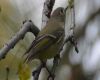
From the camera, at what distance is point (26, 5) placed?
269 centimetres

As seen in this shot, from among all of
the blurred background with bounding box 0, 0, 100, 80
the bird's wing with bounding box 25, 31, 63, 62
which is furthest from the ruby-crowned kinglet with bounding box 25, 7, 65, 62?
the blurred background with bounding box 0, 0, 100, 80

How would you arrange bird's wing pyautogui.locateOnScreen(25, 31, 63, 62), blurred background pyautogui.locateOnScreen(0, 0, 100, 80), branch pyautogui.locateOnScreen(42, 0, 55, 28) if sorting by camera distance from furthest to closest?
blurred background pyautogui.locateOnScreen(0, 0, 100, 80) < branch pyautogui.locateOnScreen(42, 0, 55, 28) < bird's wing pyautogui.locateOnScreen(25, 31, 63, 62)

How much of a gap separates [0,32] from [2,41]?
0.26 meters

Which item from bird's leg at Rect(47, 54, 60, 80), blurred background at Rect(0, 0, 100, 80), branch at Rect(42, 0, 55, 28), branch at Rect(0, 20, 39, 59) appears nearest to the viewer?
branch at Rect(0, 20, 39, 59)

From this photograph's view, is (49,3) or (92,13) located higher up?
(49,3)

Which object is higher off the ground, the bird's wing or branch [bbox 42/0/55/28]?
branch [bbox 42/0/55/28]

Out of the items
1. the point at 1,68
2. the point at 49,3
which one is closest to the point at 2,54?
the point at 49,3

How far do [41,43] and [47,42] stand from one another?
0.05 meters

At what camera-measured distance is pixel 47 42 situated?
2016mm

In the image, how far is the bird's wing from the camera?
6.00 feet

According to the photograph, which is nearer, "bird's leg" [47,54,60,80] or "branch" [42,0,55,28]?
"bird's leg" [47,54,60,80]

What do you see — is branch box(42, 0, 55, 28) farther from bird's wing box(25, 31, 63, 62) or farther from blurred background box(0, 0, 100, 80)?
blurred background box(0, 0, 100, 80)

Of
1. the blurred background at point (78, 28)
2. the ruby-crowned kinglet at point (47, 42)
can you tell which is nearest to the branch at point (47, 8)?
the ruby-crowned kinglet at point (47, 42)

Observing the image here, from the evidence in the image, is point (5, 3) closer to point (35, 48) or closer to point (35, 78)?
point (35, 48)
